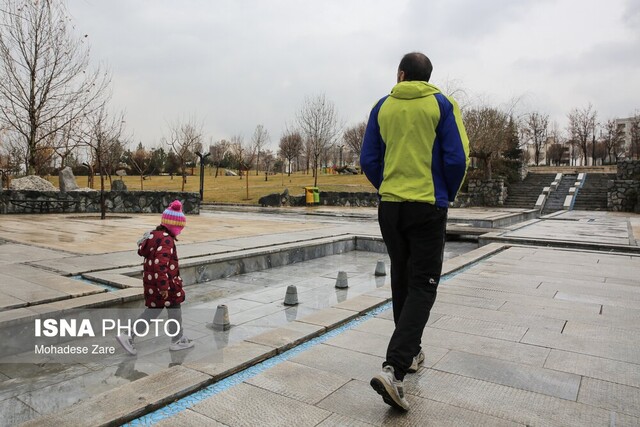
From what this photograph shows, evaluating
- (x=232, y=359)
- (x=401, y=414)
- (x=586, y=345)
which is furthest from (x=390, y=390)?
(x=586, y=345)

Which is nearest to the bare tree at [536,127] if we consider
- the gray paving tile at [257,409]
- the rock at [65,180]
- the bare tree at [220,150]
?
the bare tree at [220,150]

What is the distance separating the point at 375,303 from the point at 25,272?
4.62 metres

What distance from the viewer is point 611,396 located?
269 cm

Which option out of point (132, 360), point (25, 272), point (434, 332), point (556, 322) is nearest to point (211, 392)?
point (132, 360)

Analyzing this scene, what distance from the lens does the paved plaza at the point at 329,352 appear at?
2480 millimetres

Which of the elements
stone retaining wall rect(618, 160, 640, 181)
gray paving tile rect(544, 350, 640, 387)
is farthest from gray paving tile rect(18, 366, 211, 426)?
stone retaining wall rect(618, 160, 640, 181)

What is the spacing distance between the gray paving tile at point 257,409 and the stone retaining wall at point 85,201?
57.1 ft

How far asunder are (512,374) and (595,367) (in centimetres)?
65

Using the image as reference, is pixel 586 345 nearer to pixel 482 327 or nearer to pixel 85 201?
pixel 482 327

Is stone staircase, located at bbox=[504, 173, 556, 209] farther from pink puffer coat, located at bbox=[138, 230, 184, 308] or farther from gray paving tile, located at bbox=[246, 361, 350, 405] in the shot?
gray paving tile, located at bbox=[246, 361, 350, 405]

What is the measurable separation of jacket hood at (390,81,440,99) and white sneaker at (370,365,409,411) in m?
1.58

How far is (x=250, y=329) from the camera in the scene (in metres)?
4.60

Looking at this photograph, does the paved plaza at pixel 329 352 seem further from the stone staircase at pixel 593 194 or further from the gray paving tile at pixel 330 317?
the stone staircase at pixel 593 194

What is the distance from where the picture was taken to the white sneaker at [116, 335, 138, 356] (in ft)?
12.4
